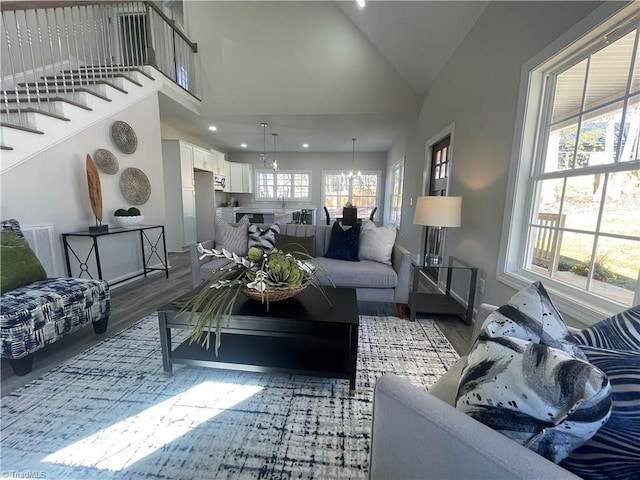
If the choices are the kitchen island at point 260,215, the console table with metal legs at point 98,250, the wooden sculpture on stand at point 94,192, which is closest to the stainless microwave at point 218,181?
the kitchen island at point 260,215

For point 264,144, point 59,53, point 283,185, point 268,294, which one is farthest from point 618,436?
point 283,185

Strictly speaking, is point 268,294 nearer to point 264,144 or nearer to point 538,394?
point 538,394

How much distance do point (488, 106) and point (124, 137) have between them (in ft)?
13.4

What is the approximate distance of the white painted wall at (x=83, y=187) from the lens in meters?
2.36

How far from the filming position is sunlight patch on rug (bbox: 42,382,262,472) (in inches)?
44.1

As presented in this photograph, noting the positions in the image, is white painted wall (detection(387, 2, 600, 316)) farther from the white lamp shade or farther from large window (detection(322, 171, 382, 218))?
large window (detection(322, 171, 382, 218))

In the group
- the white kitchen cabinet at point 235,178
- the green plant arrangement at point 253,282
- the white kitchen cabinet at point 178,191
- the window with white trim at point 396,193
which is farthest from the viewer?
the white kitchen cabinet at point 235,178

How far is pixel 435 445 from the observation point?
585 mm

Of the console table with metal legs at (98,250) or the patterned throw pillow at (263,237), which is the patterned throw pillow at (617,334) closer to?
the patterned throw pillow at (263,237)

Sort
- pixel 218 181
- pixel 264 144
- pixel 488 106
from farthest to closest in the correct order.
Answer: pixel 264 144, pixel 218 181, pixel 488 106

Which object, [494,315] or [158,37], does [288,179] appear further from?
[494,315]

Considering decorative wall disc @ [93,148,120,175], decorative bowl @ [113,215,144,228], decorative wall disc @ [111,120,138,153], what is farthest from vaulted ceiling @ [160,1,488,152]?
decorative bowl @ [113,215,144,228]

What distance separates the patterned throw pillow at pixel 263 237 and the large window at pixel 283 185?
547 centimetres

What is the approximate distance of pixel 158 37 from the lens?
4359 mm
